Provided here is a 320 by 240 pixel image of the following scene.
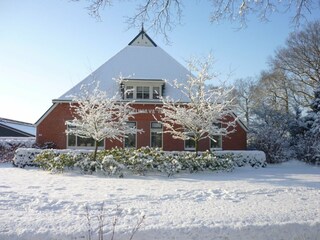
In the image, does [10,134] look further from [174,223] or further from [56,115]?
[174,223]

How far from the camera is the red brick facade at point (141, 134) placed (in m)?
22.7

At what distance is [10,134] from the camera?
34.2 meters

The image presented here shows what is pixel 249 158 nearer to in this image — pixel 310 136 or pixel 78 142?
pixel 310 136

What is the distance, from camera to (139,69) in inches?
969

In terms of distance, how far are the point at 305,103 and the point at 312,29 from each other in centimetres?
859

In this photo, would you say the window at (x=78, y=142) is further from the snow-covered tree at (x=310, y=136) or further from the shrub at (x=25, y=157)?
the snow-covered tree at (x=310, y=136)

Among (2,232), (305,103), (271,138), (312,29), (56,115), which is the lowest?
(2,232)

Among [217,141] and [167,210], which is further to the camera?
[217,141]

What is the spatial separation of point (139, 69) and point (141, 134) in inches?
190

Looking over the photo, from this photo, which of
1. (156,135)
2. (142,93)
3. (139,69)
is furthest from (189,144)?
(139,69)

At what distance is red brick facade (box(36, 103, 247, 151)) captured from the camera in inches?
895

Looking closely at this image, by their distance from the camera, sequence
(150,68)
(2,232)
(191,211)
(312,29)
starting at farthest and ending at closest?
(312,29)
(150,68)
(191,211)
(2,232)

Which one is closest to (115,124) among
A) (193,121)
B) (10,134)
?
(193,121)

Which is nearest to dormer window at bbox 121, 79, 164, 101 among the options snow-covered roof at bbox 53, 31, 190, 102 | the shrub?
snow-covered roof at bbox 53, 31, 190, 102
